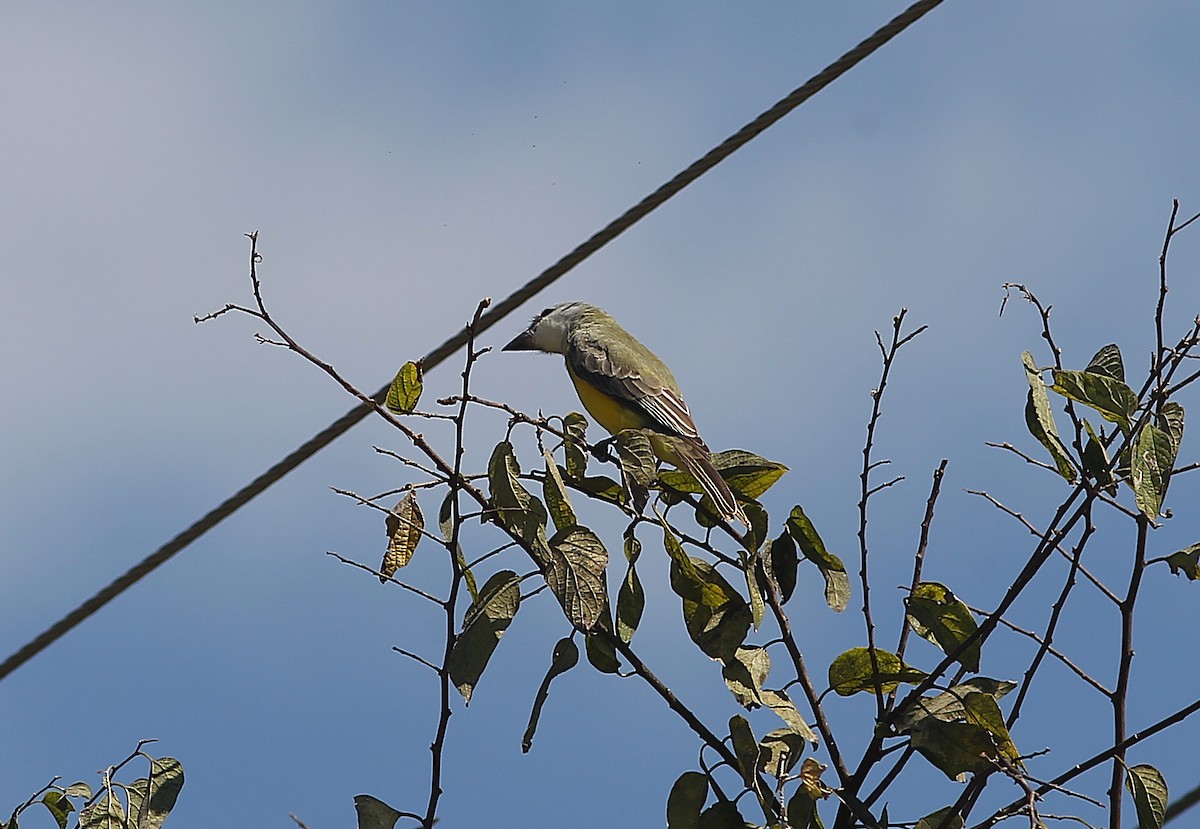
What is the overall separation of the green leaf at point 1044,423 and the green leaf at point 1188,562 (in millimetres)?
247

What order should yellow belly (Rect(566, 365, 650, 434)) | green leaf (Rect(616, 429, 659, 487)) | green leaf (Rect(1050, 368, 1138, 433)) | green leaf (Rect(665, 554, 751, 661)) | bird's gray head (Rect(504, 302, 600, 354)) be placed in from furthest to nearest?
bird's gray head (Rect(504, 302, 600, 354))
yellow belly (Rect(566, 365, 650, 434))
green leaf (Rect(616, 429, 659, 487))
green leaf (Rect(665, 554, 751, 661))
green leaf (Rect(1050, 368, 1138, 433))

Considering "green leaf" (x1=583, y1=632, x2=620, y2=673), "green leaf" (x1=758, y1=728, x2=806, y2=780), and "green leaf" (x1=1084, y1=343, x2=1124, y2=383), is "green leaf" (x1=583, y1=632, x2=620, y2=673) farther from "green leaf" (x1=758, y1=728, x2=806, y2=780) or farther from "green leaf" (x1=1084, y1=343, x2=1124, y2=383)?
"green leaf" (x1=1084, y1=343, x2=1124, y2=383)

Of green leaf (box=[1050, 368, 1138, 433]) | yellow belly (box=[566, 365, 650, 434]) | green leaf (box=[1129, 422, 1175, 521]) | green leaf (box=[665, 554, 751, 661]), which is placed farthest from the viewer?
yellow belly (box=[566, 365, 650, 434])

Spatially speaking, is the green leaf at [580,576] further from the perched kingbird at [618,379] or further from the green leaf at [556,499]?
the perched kingbird at [618,379]

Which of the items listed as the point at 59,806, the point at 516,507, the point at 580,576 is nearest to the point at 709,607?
the point at 580,576

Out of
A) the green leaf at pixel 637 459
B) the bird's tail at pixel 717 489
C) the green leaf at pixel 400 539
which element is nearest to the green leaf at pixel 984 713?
the bird's tail at pixel 717 489

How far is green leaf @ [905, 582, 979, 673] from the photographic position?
256 centimetres

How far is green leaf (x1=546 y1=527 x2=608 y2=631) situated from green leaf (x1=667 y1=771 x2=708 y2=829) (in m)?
0.36

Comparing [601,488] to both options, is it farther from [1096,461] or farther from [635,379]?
[635,379]

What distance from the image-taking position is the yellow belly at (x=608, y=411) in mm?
5605

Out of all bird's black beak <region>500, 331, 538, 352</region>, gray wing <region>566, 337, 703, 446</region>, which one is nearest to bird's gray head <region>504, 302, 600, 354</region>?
bird's black beak <region>500, 331, 538, 352</region>

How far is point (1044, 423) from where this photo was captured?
8.41 ft

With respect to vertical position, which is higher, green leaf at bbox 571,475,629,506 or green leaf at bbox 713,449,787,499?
green leaf at bbox 713,449,787,499

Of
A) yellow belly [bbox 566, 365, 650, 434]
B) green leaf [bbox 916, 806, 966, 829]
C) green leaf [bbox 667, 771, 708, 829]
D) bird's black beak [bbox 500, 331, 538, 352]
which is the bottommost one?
green leaf [bbox 667, 771, 708, 829]
